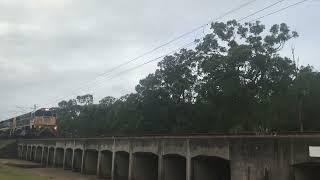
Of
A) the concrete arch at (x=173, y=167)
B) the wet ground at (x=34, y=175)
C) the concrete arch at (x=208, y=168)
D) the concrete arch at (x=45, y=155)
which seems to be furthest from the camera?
the concrete arch at (x=45, y=155)

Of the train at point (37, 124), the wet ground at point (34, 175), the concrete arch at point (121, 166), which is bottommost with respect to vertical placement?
the wet ground at point (34, 175)

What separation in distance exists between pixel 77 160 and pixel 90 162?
16.3 ft

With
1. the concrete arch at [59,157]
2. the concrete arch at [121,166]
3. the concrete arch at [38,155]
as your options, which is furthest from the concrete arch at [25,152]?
the concrete arch at [121,166]

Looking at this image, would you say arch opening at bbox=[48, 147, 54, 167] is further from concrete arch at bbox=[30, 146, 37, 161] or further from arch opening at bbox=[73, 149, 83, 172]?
arch opening at bbox=[73, 149, 83, 172]

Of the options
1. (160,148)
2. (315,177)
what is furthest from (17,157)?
(315,177)

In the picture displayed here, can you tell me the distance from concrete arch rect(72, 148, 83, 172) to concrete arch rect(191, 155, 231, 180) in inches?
1201

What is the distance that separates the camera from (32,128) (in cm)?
7788

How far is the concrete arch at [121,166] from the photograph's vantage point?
161 ft

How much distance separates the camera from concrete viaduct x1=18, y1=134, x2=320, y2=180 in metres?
25.0

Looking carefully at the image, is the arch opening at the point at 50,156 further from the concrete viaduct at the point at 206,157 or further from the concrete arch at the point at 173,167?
the concrete arch at the point at 173,167

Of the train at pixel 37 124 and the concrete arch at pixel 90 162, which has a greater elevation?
the train at pixel 37 124

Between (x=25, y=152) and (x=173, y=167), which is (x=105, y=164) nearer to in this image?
(x=173, y=167)

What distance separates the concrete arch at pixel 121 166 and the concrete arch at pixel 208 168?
1410 cm

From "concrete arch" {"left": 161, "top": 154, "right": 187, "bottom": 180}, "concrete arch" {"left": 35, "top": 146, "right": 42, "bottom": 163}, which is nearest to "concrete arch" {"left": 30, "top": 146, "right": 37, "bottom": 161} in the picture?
"concrete arch" {"left": 35, "top": 146, "right": 42, "bottom": 163}
